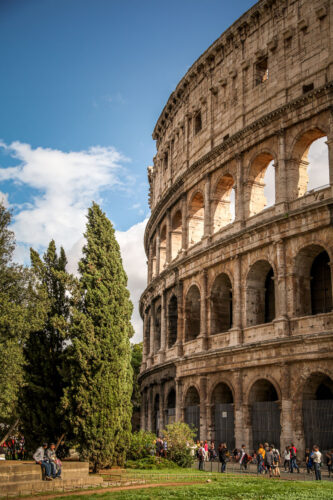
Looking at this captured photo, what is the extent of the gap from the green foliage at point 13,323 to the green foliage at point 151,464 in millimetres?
5332

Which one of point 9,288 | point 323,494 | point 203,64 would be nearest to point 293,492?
point 323,494

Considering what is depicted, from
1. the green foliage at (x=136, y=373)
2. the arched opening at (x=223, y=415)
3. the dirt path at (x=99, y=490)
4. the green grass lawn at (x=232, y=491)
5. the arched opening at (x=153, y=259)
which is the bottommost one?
the dirt path at (x=99, y=490)

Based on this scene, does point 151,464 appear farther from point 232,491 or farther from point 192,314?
point 192,314

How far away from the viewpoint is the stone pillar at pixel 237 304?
2419 centimetres

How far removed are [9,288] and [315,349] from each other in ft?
42.2

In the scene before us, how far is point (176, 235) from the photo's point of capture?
109 feet

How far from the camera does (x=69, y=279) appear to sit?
21156 millimetres

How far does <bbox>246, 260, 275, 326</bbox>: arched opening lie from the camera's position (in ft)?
80.1

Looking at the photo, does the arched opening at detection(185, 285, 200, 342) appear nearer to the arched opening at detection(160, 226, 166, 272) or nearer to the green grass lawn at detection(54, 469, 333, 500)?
the arched opening at detection(160, 226, 166, 272)

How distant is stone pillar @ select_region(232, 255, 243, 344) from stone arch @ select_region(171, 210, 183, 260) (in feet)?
27.0

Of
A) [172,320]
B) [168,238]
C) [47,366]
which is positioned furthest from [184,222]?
[47,366]

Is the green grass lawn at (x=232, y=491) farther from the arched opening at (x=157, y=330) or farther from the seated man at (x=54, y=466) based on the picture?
the arched opening at (x=157, y=330)

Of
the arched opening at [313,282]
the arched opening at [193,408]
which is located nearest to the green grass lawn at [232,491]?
the arched opening at [313,282]

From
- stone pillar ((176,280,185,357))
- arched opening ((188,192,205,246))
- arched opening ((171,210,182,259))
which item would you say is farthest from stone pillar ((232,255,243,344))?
arched opening ((171,210,182,259))
